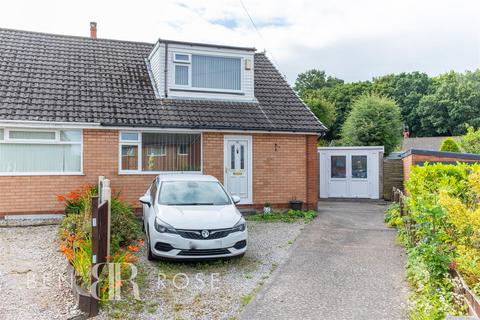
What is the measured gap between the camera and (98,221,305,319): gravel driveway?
5254 millimetres

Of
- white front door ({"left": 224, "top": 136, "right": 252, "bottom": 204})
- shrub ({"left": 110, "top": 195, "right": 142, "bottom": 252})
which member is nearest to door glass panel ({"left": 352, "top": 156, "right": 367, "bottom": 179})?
white front door ({"left": 224, "top": 136, "right": 252, "bottom": 204})

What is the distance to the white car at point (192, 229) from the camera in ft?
22.9

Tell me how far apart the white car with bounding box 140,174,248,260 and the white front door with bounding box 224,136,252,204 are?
4.62 meters

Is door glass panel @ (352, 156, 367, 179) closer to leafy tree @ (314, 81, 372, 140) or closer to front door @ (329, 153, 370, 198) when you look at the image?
front door @ (329, 153, 370, 198)

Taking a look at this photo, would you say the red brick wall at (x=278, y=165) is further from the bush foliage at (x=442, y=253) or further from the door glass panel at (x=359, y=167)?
the bush foliage at (x=442, y=253)

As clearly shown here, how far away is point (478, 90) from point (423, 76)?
31.0 ft

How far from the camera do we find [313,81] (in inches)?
2295

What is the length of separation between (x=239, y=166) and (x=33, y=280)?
7.64 m

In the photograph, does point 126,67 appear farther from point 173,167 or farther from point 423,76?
point 423,76

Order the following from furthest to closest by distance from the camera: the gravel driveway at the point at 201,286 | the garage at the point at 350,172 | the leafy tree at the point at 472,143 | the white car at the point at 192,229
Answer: the leafy tree at the point at 472,143
the garage at the point at 350,172
the white car at the point at 192,229
the gravel driveway at the point at 201,286

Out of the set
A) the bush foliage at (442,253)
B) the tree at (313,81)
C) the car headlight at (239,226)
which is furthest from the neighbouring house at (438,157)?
the tree at (313,81)

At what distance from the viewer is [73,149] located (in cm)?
1157

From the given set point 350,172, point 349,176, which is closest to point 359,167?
point 350,172

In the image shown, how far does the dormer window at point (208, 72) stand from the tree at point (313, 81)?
148ft
